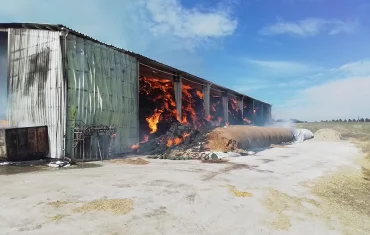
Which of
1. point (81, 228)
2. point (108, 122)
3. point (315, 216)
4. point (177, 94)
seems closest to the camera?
point (81, 228)

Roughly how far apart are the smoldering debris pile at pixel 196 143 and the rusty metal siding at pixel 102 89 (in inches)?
75.4

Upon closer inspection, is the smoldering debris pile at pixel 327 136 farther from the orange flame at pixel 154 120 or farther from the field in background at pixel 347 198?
the field in background at pixel 347 198

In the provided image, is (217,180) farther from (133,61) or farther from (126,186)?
(133,61)

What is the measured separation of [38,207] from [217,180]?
20.4 feet

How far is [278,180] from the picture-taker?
1162 centimetres

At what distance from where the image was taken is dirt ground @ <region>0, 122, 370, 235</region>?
611 centimetres

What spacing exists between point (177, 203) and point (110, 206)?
5.76 feet

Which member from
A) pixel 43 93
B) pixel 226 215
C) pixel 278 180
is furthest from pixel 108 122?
pixel 226 215

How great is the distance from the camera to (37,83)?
16188 millimetres

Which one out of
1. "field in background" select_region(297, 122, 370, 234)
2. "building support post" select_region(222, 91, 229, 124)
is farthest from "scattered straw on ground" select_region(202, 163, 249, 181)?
"building support post" select_region(222, 91, 229, 124)

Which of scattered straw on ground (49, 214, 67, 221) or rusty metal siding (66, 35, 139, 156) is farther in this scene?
rusty metal siding (66, 35, 139, 156)

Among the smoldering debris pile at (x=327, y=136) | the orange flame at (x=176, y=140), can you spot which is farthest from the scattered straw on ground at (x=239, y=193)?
the smoldering debris pile at (x=327, y=136)

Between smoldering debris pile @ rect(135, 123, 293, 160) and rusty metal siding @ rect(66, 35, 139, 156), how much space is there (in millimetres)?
1916

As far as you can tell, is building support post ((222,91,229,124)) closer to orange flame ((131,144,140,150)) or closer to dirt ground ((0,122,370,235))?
orange flame ((131,144,140,150))
